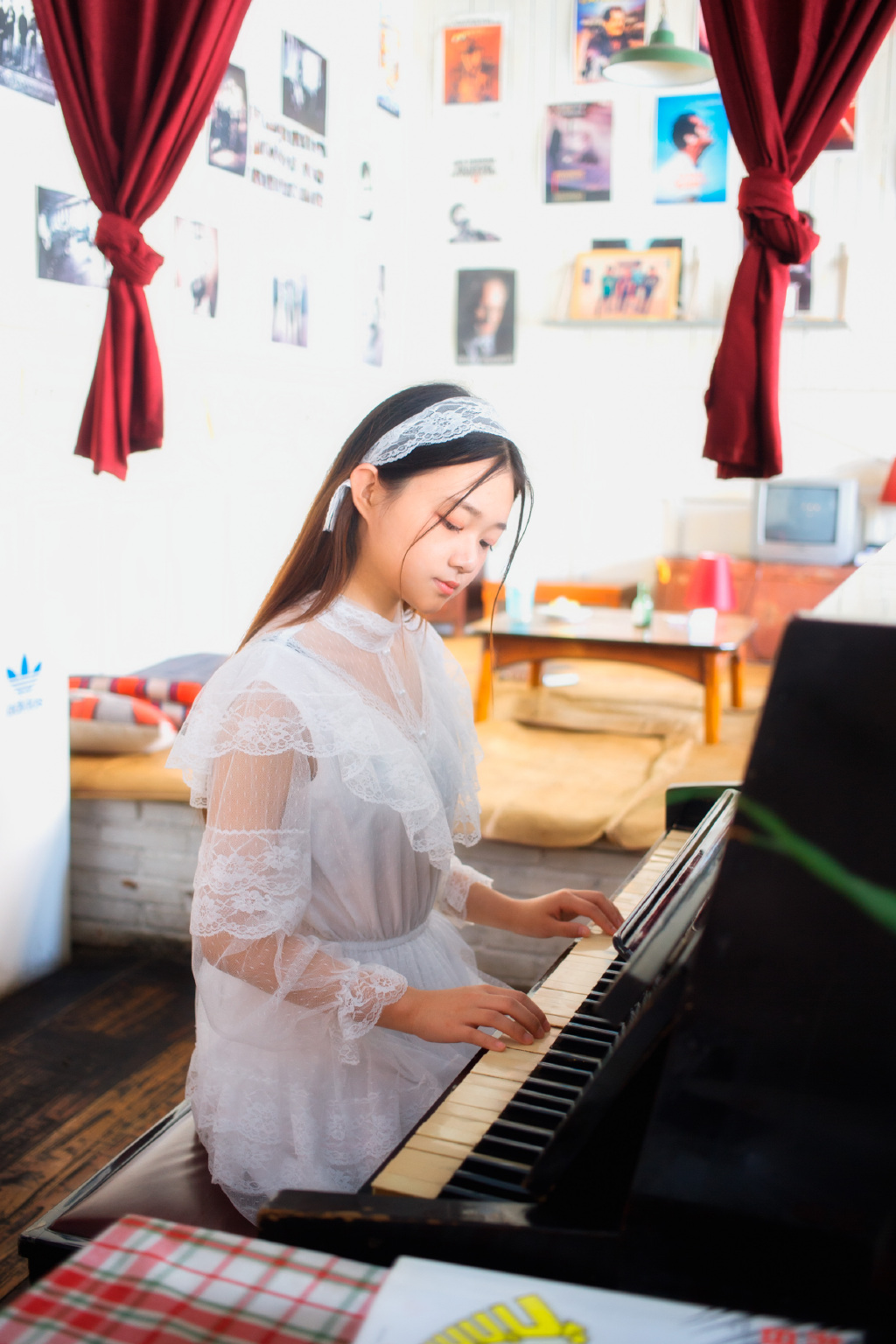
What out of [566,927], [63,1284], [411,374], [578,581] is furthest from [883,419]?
[63,1284]

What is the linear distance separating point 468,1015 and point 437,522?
523mm

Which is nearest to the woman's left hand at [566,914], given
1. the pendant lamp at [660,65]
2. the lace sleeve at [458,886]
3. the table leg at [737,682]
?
the lace sleeve at [458,886]

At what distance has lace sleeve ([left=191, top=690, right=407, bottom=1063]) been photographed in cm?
118

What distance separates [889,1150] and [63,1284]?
1.66ft

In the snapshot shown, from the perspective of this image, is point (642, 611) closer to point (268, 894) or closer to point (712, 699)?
point (712, 699)

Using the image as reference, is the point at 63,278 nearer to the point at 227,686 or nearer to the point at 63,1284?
the point at 227,686

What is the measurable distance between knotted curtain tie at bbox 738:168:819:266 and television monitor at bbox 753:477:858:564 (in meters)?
3.55

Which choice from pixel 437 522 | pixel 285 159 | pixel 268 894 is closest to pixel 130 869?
pixel 268 894

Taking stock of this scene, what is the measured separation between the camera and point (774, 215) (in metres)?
2.16

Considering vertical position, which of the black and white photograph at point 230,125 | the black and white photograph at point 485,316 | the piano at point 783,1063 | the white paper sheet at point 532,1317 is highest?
the black and white photograph at point 230,125

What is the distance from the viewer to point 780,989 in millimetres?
674

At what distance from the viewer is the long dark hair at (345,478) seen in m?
1.25

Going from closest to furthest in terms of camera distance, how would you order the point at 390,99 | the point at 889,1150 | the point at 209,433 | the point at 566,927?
the point at 889,1150, the point at 566,927, the point at 209,433, the point at 390,99

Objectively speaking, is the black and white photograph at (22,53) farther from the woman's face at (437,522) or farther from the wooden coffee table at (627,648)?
the woman's face at (437,522)
